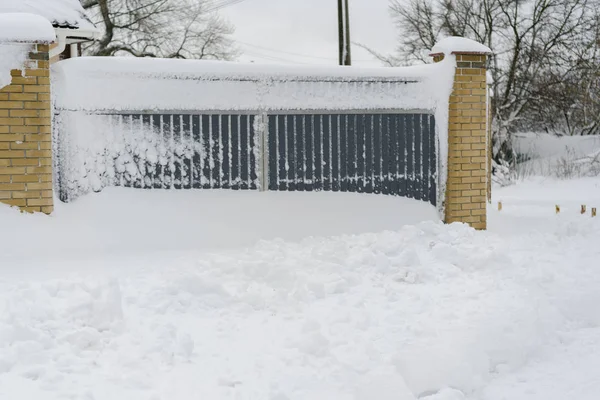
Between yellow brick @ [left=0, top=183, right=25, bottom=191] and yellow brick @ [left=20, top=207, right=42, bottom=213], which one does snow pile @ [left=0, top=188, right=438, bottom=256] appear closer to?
yellow brick @ [left=20, top=207, right=42, bottom=213]

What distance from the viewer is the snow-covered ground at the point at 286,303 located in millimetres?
4090

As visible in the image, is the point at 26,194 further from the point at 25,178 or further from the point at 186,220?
the point at 186,220

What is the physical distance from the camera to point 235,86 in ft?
25.5

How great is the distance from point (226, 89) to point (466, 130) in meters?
2.99

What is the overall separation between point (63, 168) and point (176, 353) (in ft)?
11.8

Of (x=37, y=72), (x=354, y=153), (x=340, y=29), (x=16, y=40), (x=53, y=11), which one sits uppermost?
(x=340, y=29)

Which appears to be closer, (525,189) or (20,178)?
(20,178)

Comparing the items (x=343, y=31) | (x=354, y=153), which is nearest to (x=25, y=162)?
(x=354, y=153)

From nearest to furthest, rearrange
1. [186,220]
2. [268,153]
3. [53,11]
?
[186,220], [268,153], [53,11]

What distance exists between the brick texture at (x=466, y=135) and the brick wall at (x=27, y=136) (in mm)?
4638

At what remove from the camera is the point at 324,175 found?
8.16 meters

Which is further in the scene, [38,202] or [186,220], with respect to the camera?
[186,220]

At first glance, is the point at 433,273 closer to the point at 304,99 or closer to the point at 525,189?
the point at 304,99

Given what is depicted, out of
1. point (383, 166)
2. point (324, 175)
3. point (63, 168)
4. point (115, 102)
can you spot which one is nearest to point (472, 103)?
point (383, 166)
